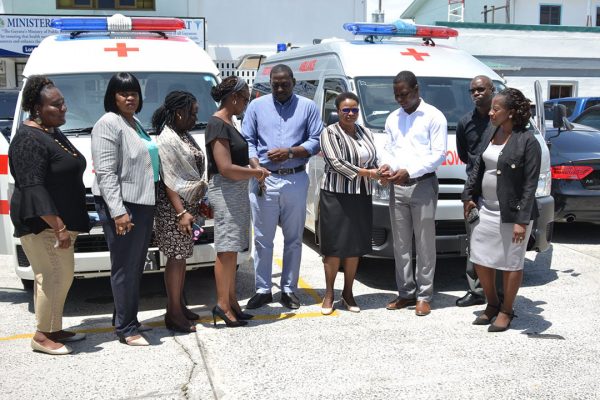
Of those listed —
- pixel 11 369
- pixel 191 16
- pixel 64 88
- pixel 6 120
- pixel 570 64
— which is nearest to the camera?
pixel 11 369

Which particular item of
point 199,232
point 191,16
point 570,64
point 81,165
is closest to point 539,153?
point 199,232

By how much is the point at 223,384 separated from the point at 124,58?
3.61m

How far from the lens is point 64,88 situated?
6.32 m

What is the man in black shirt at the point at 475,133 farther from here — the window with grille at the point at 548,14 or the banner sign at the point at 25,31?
the window with grille at the point at 548,14

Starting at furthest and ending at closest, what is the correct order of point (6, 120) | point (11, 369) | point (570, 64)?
point (570, 64)
point (6, 120)
point (11, 369)

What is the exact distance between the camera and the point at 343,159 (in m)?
5.60

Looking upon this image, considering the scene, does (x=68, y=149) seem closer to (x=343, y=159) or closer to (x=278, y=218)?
(x=278, y=218)

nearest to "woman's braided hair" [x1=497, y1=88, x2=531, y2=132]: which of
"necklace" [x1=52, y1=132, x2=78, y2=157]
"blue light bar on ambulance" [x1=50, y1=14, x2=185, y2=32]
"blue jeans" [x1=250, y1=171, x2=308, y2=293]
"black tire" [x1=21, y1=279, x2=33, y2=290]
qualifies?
"blue jeans" [x1=250, y1=171, x2=308, y2=293]

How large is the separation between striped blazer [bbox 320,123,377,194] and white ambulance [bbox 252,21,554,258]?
0.48 m

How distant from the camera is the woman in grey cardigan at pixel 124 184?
4.67m

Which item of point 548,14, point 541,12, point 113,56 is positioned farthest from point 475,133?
point 548,14

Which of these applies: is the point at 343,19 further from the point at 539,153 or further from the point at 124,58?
the point at 539,153

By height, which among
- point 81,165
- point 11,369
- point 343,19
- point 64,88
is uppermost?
point 343,19

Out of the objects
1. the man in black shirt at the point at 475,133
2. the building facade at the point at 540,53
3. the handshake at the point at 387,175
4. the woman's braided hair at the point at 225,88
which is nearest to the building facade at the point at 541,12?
the building facade at the point at 540,53
